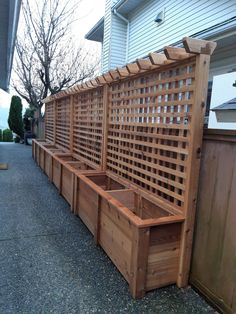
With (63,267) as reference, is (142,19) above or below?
above

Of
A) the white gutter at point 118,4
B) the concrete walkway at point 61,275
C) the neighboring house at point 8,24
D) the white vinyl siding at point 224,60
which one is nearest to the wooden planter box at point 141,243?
the concrete walkway at point 61,275

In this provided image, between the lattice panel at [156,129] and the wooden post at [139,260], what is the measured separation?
17.1 inches

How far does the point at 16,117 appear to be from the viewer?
44.8 ft

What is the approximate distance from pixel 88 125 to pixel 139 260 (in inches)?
114

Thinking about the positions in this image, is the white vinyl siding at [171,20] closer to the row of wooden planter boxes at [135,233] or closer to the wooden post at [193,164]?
the wooden post at [193,164]

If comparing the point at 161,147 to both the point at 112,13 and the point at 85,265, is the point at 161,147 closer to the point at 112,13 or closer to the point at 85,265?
the point at 85,265

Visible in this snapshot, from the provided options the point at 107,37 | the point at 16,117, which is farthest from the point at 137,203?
the point at 16,117

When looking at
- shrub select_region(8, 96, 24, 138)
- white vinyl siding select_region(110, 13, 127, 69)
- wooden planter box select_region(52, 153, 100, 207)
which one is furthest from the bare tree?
wooden planter box select_region(52, 153, 100, 207)

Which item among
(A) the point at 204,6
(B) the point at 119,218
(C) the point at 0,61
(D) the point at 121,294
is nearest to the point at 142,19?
(A) the point at 204,6

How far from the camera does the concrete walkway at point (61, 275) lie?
1.83 m

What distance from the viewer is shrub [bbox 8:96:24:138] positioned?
13.6 metres

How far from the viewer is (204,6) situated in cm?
498

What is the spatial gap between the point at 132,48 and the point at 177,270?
6769 mm

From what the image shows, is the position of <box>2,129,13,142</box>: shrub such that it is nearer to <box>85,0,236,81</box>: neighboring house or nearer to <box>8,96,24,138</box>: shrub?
<box>8,96,24,138</box>: shrub
